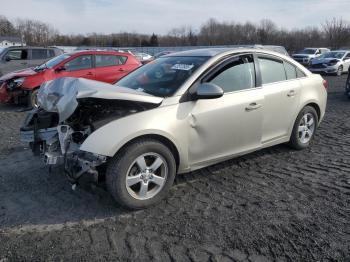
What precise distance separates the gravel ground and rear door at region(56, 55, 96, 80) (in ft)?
16.6

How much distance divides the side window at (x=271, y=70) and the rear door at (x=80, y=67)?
625 centimetres

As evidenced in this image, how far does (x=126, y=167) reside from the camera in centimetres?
343

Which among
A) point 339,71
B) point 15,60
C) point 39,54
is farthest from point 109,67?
point 339,71

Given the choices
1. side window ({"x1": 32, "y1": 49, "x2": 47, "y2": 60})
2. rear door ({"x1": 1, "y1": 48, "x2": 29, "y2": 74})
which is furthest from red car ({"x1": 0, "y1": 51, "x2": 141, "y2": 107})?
side window ({"x1": 32, "y1": 49, "x2": 47, "y2": 60})

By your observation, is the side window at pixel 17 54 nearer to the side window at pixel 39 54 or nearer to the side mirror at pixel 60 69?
the side window at pixel 39 54

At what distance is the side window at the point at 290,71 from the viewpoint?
515 centimetres

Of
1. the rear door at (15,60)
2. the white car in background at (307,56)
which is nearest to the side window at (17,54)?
the rear door at (15,60)

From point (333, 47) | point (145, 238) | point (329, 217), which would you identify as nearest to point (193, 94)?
point (145, 238)

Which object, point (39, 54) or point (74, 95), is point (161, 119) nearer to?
point (74, 95)

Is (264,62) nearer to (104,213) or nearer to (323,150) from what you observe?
(323,150)

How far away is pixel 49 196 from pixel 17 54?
36.4 ft

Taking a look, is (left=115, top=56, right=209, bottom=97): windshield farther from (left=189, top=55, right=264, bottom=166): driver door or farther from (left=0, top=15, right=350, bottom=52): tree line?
(left=0, top=15, right=350, bottom=52): tree line

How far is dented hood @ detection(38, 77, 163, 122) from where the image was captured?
11.2 feet

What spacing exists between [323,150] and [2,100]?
27.0 feet
